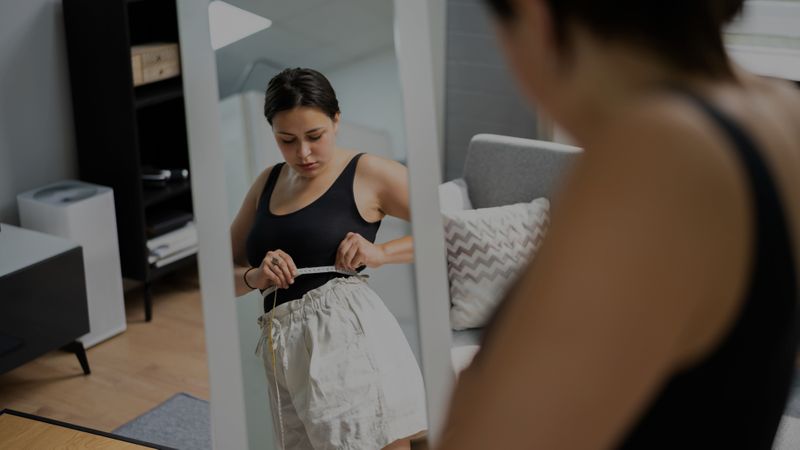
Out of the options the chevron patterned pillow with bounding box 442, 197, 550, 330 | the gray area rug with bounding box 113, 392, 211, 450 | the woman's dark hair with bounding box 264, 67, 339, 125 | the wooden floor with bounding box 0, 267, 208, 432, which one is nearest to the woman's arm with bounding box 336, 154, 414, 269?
the woman's dark hair with bounding box 264, 67, 339, 125

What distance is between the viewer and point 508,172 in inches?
116

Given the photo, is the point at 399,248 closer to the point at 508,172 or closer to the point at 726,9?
the point at 726,9

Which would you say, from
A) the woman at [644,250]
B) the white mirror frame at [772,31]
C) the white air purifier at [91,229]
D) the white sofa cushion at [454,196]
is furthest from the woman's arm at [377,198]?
the white mirror frame at [772,31]

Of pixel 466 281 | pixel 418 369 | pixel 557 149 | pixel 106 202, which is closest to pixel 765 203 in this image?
pixel 418 369

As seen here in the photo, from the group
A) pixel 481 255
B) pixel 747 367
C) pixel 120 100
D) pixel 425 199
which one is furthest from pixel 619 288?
pixel 120 100

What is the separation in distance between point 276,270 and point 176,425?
5.51 ft

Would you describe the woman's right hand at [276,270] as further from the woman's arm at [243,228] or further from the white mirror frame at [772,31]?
the white mirror frame at [772,31]

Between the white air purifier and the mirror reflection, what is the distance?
193cm

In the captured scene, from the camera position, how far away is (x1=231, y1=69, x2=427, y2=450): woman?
1.41 meters

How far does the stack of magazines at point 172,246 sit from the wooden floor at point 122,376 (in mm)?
213

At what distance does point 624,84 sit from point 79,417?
9.18 ft

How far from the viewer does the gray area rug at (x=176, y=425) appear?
9.35ft

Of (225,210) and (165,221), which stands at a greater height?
(225,210)

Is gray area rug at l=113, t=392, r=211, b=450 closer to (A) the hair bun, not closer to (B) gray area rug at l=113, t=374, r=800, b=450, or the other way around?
(B) gray area rug at l=113, t=374, r=800, b=450
